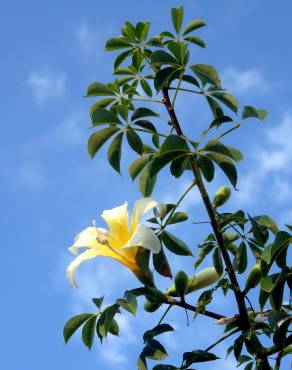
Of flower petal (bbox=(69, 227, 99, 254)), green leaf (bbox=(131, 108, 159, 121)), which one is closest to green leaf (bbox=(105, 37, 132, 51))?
green leaf (bbox=(131, 108, 159, 121))

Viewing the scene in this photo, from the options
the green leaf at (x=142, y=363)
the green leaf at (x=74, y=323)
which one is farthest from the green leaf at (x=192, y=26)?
the green leaf at (x=142, y=363)

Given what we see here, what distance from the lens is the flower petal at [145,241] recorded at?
2.55 m

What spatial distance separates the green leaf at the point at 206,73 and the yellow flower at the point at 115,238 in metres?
0.58

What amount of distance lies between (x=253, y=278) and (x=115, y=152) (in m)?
0.86

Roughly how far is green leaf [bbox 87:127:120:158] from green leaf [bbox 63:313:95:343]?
74cm

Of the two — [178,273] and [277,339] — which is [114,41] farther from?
[277,339]

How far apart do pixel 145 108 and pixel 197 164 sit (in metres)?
0.44

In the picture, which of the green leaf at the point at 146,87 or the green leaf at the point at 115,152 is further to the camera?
the green leaf at the point at 146,87

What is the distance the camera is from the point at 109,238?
9.14 ft

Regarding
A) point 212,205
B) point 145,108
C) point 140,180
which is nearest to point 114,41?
point 145,108

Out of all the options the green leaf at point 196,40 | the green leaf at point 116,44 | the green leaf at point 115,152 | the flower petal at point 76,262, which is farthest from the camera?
the green leaf at point 196,40

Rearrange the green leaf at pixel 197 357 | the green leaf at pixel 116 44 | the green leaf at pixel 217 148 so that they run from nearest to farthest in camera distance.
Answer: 1. the green leaf at pixel 217 148
2. the green leaf at pixel 197 357
3. the green leaf at pixel 116 44

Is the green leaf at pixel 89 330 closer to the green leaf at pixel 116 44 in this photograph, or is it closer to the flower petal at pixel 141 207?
the flower petal at pixel 141 207

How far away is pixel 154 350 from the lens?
2.68 meters
